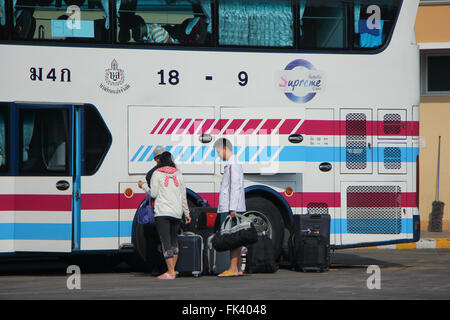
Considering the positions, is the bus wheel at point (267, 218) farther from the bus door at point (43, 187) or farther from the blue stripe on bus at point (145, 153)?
the bus door at point (43, 187)

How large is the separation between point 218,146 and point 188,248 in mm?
1499

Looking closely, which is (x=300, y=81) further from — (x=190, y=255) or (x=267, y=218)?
(x=190, y=255)

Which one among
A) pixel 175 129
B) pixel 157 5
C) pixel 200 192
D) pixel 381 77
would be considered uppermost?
pixel 157 5

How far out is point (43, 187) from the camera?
1265 centimetres

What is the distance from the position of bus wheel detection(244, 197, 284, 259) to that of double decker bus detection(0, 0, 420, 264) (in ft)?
0.06

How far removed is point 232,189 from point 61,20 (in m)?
3.49

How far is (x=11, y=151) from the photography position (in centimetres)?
1255

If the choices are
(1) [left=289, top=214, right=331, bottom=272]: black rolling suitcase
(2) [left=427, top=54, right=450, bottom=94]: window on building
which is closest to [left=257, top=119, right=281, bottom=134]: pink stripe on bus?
(1) [left=289, top=214, right=331, bottom=272]: black rolling suitcase

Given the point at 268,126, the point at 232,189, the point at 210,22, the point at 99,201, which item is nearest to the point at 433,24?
the point at 268,126

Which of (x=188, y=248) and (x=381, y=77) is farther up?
(x=381, y=77)

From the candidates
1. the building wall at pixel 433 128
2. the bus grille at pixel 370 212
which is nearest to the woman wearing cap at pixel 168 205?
the bus grille at pixel 370 212
